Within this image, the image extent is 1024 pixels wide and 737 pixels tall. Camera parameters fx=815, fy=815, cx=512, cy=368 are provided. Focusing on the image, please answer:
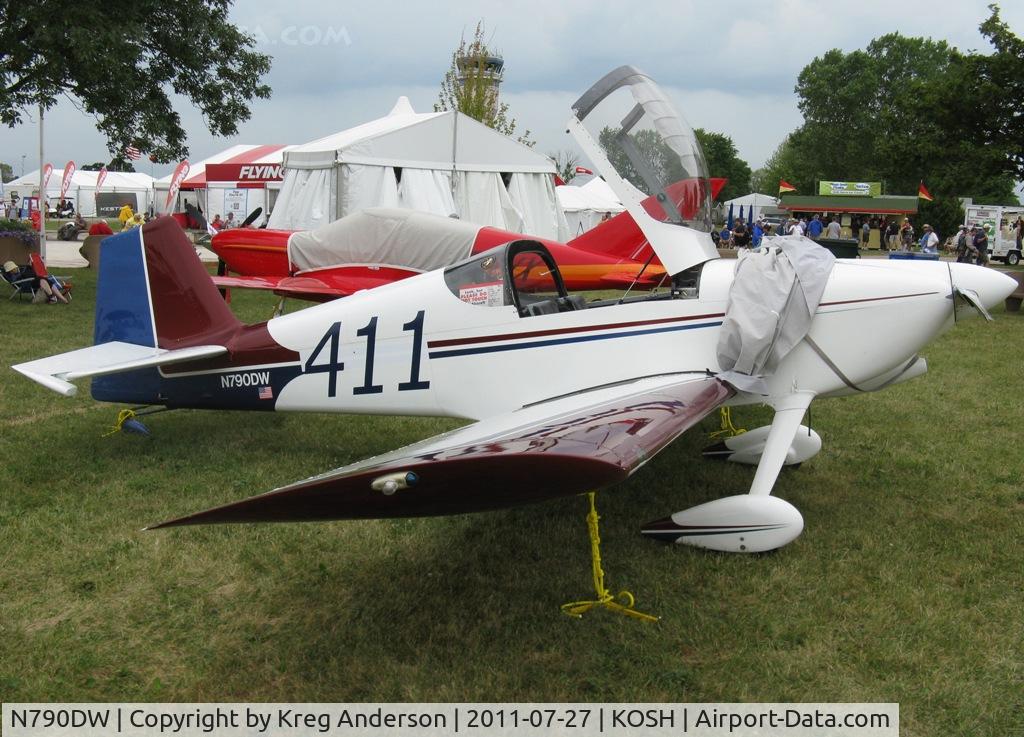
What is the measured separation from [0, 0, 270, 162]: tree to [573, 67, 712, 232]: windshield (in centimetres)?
1045

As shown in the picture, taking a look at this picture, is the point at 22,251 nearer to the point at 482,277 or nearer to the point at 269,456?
the point at 269,456

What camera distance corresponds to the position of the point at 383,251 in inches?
431

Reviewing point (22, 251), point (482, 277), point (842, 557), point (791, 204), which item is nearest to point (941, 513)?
point (842, 557)

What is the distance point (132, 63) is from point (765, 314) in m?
13.3

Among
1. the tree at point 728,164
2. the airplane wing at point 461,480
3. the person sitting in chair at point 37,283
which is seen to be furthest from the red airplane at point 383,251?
the tree at point 728,164

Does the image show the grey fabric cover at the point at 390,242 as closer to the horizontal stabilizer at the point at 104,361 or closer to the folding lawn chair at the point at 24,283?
the horizontal stabilizer at the point at 104,361

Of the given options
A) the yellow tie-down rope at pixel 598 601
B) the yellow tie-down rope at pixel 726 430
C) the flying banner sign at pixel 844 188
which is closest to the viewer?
the yellow tie-down rope at pixel 598 601

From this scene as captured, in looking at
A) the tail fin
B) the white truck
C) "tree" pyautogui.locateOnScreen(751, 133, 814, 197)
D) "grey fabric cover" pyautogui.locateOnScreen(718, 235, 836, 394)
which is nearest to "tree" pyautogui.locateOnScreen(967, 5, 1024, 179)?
the white truck

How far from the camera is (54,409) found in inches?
291

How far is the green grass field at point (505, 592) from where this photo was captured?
3266mm

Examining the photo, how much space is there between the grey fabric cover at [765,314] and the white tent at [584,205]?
70.0 ft

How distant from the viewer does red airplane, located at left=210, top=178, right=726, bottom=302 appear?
10.5 m

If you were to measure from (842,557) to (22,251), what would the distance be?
56.1ft

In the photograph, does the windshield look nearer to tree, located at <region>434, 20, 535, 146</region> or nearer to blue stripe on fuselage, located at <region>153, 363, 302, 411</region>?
blue stripe on fuselage, located at <region>153, 363, 302, 411</region>
